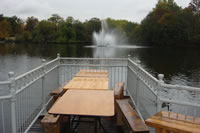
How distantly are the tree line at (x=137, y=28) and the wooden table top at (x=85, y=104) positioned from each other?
50213 millimetres

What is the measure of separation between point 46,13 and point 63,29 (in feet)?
65.4

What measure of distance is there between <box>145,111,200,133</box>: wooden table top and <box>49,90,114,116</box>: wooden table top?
596 millimetres

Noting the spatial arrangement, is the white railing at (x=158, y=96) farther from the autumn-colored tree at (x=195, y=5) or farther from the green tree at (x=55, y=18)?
the green tree at (x=55, y=18)

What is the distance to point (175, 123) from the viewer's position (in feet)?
7.57

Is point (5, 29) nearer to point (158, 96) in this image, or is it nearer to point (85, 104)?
point (85, 104)

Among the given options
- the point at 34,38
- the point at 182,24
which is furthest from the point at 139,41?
the point at 34,38

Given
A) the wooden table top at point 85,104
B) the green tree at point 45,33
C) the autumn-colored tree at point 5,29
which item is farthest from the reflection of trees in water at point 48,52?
the autumn-colored tree at point 5,29

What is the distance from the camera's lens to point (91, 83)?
4164 mm

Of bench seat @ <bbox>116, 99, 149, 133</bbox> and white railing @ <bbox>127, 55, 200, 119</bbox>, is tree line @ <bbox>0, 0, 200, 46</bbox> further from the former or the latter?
bench seat @ <bbox>116, 99, 149, 133</bbox>

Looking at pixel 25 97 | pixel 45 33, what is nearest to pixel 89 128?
pixel 25 97

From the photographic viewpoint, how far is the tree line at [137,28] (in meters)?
49.1

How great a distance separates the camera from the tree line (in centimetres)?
4906

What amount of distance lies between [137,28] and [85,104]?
55.7 meters

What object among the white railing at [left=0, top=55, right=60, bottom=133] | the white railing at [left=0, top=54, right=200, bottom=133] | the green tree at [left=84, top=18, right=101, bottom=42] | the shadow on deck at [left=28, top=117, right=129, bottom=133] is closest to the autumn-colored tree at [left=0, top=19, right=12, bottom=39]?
the green tree at [left=84, top=18, right=101, bottom=42]
